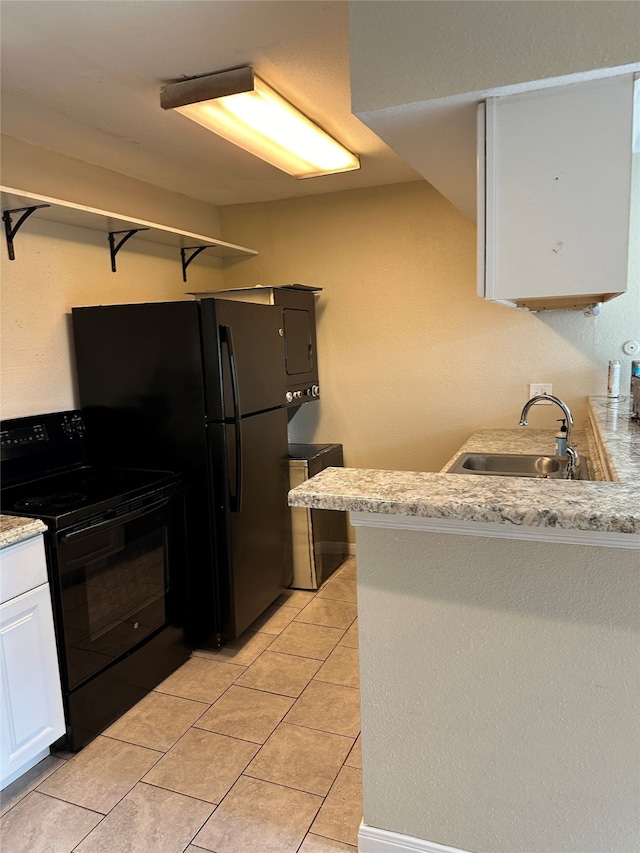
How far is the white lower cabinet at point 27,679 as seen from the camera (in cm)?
179

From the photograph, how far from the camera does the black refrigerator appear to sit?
252cm

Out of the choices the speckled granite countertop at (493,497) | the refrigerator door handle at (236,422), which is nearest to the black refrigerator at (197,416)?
the refrigerator door handle at (236,422)

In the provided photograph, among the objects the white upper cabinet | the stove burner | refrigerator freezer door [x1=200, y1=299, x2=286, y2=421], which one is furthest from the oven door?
the white upper cabinet

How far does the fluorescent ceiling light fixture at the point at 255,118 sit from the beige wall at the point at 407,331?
0.85m

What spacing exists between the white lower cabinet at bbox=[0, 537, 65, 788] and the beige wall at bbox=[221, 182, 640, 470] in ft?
7.26

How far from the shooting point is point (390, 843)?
1529 millimetres

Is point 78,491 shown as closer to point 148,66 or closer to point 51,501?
point 51,501

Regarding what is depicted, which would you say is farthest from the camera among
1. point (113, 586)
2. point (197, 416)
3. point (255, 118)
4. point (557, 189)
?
point (197, 416)

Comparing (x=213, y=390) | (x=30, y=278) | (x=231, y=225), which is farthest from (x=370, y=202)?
(x=30, y=278)

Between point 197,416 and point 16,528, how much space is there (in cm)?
92

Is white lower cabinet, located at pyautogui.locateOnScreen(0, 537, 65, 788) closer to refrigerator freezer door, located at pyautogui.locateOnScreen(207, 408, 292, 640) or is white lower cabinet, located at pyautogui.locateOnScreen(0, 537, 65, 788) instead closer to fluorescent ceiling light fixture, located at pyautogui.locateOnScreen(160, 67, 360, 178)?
refrigerator freezer door, located at pyautogui.locateOnScreen(207, 408, 292, 640)

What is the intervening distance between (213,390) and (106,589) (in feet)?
3.06

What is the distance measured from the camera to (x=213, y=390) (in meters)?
2.52

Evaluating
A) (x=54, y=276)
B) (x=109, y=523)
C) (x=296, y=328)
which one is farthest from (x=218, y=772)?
(x=296, y=328)
